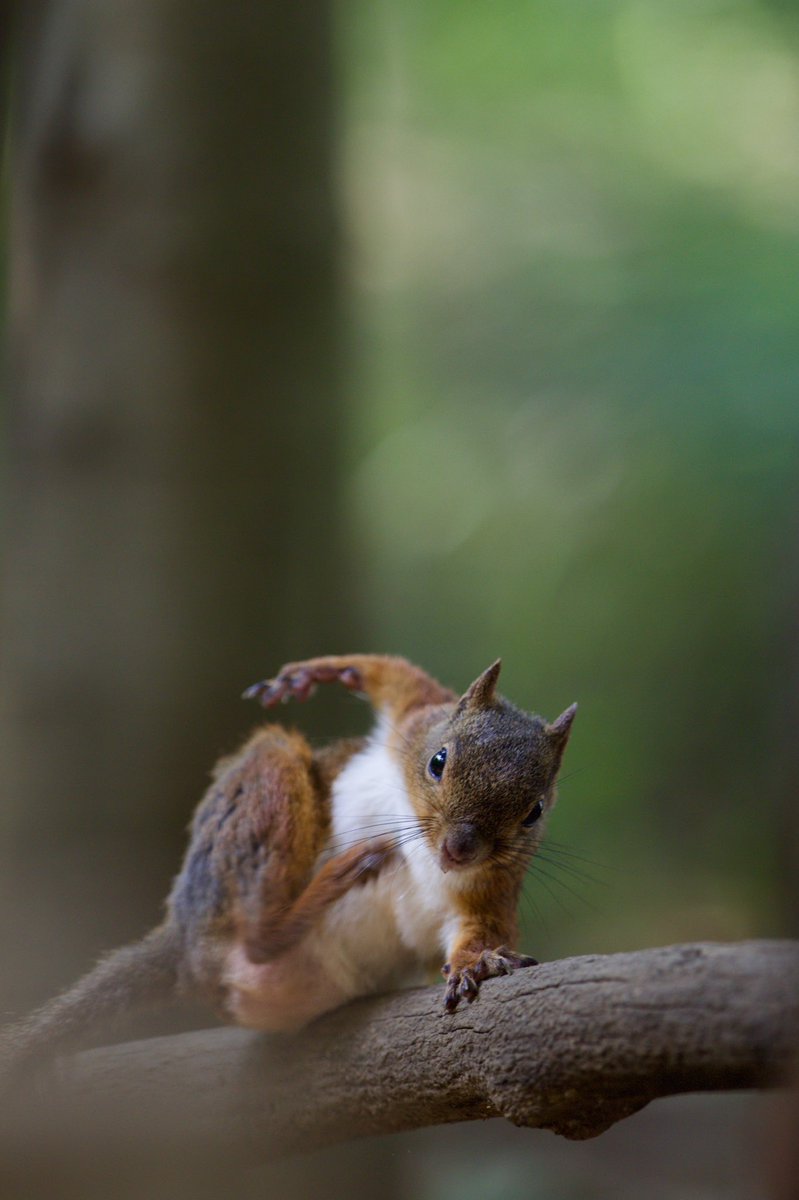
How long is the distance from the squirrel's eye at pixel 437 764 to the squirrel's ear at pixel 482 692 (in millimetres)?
74

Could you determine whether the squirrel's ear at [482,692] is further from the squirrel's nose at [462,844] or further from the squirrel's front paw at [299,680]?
the squirrel's front paw at [299,680]

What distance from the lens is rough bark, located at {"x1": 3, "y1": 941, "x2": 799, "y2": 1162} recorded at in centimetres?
101

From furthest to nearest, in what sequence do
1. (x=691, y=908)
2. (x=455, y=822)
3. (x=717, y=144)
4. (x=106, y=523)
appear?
(x=691, y=908)
(x=717, y=144)
(x=106, y=523)
(x=455, y=822)

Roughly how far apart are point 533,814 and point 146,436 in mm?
1037

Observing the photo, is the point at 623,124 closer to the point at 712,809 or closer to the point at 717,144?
the point at 717,144

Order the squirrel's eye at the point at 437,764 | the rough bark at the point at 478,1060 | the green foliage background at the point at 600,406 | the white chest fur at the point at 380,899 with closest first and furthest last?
Answer: the rough bark at the point at 478,1060 → the squirrel's eye at the point at 437,764 → the white chest fur at the point at 380,899 → the green foliage background at the point at 600,406

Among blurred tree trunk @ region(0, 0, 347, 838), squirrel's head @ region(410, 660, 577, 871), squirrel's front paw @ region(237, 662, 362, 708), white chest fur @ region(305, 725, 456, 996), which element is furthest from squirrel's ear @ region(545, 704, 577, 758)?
blurred tree trunk @ region(0, 0, 347, 838)

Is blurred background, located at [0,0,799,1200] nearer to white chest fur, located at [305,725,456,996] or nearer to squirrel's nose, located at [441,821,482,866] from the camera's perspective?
white chest fur, located at [305,725,456,996]

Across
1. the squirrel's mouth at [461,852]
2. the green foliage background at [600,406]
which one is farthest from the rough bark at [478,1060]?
the green foliage background at [600,406]

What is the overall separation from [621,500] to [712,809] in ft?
3.11

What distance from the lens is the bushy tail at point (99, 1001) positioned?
1.59m

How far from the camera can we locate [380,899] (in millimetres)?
1743

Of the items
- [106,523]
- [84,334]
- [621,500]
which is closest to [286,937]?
[106,523]

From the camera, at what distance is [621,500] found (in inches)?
121
